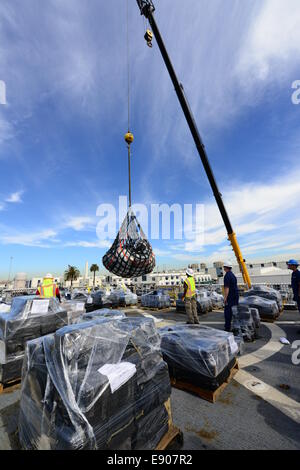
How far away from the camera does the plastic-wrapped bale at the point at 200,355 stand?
2.42 meters

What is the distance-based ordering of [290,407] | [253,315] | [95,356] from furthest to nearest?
[253,315] < [290,407] < [95,356]

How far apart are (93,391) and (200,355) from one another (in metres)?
1.60

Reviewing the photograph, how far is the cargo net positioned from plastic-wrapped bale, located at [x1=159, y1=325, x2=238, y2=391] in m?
3.83

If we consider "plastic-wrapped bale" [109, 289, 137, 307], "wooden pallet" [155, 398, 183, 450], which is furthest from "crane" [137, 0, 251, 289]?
"wooden pallet" [155, 398, 183, 450]

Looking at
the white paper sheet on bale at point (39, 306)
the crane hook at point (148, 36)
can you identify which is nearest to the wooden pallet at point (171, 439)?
the white paper sheet on bale at point (39, 306)

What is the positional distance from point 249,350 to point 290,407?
189 centimetres

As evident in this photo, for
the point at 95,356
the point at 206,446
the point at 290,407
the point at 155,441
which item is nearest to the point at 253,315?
the point at 290,407

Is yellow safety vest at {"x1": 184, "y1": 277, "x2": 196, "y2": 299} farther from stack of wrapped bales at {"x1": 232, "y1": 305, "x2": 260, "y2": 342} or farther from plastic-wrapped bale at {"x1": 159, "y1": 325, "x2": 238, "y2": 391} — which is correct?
plastic-wrapped bale at {"x1": 159, "y1": 325, "x2": 238, "y2": 391}

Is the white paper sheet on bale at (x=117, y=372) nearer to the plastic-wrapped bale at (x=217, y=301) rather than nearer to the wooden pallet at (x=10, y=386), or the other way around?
the wooden pallet at (x=10, y=386)

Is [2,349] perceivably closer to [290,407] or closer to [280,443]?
[280,443]

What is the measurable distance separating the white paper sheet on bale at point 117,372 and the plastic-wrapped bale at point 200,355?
1.25 m

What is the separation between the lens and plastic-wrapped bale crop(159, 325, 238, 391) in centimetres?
242

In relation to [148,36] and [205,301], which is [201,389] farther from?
[148,36]

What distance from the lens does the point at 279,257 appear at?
43156 mm
